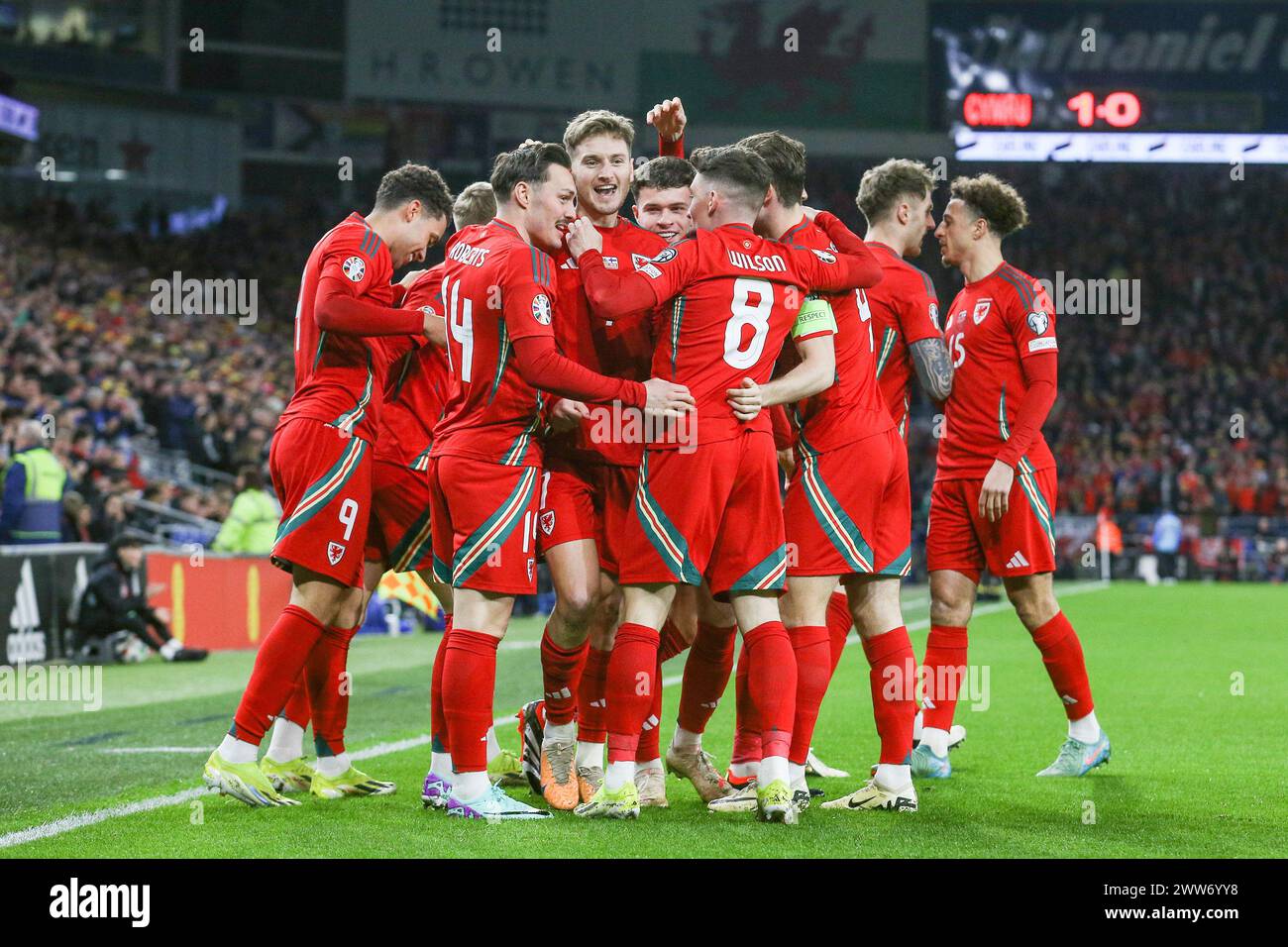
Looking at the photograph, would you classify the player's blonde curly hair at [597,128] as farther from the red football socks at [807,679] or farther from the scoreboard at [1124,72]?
the scoreboard at [1124,72]

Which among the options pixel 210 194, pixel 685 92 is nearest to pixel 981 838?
pixel 685 92

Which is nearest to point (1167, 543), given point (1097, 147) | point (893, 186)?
point (1097, 147)

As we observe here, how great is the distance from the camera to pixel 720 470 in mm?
5355

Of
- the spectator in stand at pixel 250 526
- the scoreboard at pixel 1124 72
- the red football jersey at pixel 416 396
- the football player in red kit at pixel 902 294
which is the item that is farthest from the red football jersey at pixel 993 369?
the scoreboard at pixel 1124 72

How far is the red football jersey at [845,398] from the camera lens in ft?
19.3

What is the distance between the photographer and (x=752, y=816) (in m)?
5.42

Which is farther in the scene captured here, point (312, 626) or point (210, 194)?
point (210, 194)

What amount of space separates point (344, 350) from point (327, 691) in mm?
1389

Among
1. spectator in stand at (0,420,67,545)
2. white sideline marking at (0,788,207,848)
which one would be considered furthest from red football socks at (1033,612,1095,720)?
spectator in stand at (0,420,67,545)

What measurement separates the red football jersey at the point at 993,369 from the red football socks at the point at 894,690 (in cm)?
126

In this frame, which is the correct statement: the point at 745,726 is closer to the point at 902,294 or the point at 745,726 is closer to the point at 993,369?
the point at 902,294

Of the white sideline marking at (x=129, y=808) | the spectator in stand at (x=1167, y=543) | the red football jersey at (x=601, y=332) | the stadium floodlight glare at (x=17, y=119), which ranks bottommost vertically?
the spectator in stand at (x=1167, y=543)
